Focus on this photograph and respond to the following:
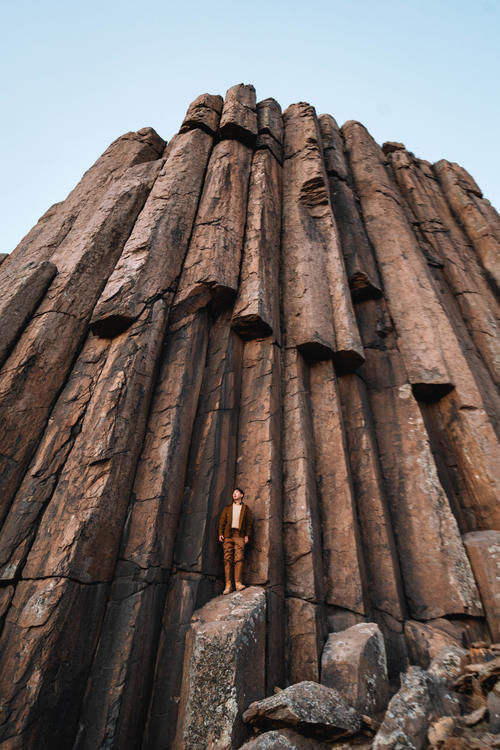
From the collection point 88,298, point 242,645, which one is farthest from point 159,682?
point 88,298

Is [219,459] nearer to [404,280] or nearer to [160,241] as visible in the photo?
[160,241]

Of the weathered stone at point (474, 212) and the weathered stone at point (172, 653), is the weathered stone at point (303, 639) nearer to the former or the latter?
the weathered stone at point (172, 653)

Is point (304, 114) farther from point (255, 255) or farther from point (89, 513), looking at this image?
point (89, 513)

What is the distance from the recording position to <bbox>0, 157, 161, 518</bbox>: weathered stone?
5984 millimetres

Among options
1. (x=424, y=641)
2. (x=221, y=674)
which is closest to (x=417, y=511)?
(x=424, y=641)

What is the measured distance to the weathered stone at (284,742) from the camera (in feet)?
11.4

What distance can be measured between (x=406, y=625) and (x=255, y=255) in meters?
7.38

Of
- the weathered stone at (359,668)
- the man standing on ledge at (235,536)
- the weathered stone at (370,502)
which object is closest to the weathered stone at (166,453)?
the man standing on ledge at (235,536)

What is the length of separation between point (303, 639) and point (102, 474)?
3492 millimetres

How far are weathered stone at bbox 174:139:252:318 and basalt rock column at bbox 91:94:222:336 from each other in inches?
10.7

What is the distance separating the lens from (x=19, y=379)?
21.1ft

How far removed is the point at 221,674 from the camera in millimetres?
4273

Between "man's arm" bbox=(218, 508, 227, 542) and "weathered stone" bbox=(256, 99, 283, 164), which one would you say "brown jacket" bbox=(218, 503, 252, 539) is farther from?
"weathered stone" bbox=(256, 99, 283, 164)

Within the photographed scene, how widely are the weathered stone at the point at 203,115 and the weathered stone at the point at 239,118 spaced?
12.2 inches
